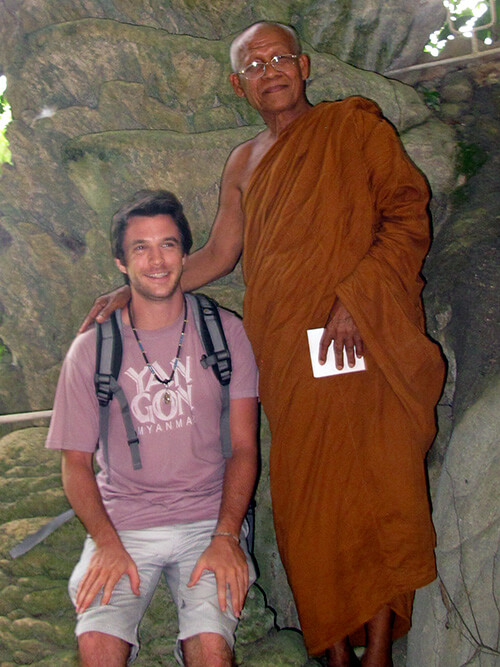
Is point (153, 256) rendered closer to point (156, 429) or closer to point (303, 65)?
point (156, 429)

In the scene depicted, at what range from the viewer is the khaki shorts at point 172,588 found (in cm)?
193

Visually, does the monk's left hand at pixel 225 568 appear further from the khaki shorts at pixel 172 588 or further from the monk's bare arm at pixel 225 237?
the monk's bare arm at pixel 225 237

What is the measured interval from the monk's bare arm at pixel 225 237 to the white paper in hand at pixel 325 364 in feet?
2.40

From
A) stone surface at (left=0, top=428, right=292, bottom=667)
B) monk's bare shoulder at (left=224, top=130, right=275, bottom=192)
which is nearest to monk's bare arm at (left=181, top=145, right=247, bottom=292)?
monk's bare shoulder at (left=224, top=130, right=275, bottom=192)

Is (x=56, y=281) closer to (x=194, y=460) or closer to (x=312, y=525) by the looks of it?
(x=194, y=460)

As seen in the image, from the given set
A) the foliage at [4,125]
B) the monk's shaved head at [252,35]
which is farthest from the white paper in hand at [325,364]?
the foliage at [4,125]

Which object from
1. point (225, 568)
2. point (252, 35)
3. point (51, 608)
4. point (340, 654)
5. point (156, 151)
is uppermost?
point (252, 35)

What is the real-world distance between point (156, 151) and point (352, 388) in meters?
1.68

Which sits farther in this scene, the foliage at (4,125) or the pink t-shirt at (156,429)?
the foliage at (4,125)

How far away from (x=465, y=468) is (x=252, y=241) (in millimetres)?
1216

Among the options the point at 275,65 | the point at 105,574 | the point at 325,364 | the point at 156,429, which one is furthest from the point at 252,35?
the point at 105,574

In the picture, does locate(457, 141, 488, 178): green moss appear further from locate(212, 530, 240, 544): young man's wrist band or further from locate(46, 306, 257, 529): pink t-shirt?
locate(212, 530, 240, 544): young man's wrist band

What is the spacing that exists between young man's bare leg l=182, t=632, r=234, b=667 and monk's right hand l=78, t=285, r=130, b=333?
119 centimetres

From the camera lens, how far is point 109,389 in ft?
7.30
